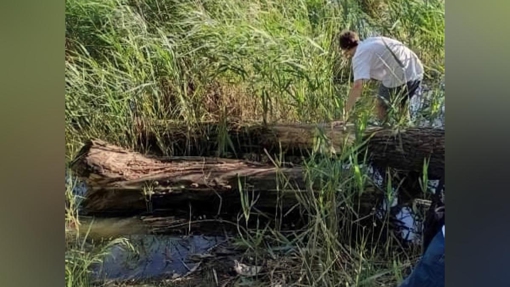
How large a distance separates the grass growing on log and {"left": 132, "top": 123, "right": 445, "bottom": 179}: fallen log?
25 millimetres

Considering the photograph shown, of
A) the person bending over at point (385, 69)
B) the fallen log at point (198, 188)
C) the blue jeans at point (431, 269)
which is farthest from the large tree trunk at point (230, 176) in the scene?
the blue jeans at point (431, 269)

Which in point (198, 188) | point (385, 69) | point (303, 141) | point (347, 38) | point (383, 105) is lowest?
point (198, 188)

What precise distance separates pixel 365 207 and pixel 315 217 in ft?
0.64

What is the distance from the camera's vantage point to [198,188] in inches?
102

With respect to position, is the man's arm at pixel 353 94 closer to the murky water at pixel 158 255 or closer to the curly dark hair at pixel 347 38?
the curly dark hair at pixel 347 38

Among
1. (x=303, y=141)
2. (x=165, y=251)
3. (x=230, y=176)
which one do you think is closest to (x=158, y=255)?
(x=165, y=251)

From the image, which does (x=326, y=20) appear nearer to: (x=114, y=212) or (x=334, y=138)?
(x=334, y=138)

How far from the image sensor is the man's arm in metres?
2.58

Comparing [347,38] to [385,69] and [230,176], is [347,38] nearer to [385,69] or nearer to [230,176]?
[385,69]

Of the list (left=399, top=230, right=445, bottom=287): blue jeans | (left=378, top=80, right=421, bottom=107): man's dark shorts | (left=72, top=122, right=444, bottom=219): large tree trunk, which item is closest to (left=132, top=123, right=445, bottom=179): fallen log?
(left=72, top=122, right=444, bottom=219): large tree trunk

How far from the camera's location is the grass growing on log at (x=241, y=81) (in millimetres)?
2570

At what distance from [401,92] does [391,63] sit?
117mm

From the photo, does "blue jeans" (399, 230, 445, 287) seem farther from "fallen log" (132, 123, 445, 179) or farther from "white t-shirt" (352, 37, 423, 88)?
"white t-shirt" (352, 37, 423, 88)
